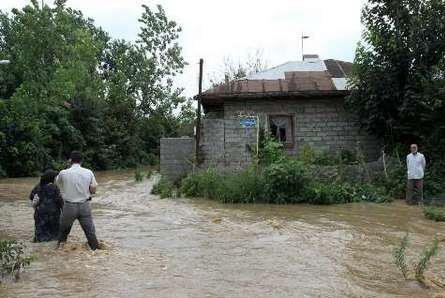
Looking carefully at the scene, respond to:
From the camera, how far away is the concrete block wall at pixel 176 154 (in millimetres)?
19422

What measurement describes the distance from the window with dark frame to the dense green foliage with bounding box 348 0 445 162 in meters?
2.29

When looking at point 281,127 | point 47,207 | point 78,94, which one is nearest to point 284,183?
point 281,127

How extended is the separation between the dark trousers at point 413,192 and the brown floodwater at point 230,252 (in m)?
0.30

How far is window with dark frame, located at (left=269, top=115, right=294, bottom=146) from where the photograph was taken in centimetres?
2080

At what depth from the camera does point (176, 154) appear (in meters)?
19.5

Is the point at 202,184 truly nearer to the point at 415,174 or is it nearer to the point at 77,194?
the point at 415,174

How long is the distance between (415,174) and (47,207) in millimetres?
9554

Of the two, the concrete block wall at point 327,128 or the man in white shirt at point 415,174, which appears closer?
the man in white shirt at point 415,174

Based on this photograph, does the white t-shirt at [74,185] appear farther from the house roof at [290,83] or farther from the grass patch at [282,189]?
the house roof at [290,83]

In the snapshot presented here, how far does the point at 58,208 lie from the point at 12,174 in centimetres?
1987

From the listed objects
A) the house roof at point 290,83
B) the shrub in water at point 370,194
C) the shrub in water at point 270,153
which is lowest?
the shrub in water at point 370,194

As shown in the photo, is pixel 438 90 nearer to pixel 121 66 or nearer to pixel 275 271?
pixel 275 271

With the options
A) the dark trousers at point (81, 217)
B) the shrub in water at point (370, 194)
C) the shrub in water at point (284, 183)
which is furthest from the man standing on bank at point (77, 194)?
the shrub in water at point (370, 194)

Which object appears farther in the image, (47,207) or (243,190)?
(243,190)
